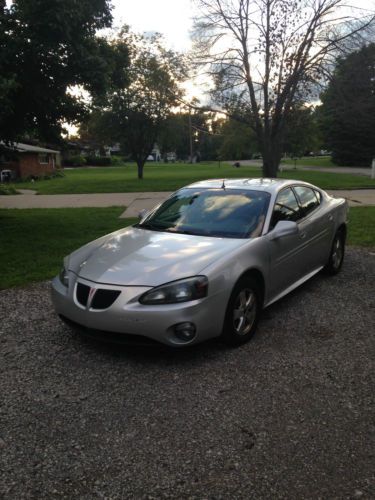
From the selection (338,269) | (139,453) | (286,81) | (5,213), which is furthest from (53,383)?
(286,81)

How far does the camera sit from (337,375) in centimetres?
371

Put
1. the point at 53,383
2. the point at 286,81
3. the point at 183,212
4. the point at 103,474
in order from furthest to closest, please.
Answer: the point at 286,81 < the point at 183,212 < the point at 53,383 < the point at 103,474

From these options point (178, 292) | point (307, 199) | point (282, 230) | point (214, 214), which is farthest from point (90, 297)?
point (307, 199)

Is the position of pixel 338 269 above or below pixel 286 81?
below

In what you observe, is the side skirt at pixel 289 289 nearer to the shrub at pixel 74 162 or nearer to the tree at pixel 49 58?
the tree at pixel 49 58

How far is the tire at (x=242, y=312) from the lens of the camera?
159 inches

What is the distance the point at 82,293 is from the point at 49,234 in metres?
6.52

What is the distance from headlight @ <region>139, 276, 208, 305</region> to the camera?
3693mm

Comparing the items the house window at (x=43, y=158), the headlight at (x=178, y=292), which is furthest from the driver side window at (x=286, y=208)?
the house window at (x=43, y=158)

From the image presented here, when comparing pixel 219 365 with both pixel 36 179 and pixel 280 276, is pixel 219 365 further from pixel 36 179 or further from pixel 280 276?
pixel 36 179

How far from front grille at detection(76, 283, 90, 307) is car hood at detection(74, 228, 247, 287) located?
0.09 meters

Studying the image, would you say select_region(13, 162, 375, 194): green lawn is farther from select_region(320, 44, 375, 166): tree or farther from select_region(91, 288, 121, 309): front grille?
select_region(91, 288, 121, 309): front grille

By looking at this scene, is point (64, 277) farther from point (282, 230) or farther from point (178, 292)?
point (282, 230)

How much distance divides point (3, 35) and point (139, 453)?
297 inches
